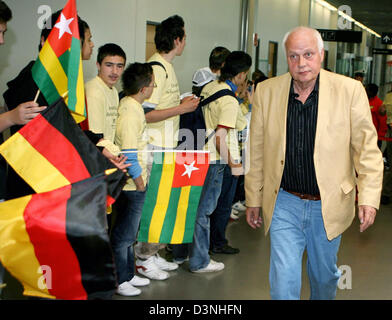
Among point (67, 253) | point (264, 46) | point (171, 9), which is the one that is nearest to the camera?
point (67, 253)

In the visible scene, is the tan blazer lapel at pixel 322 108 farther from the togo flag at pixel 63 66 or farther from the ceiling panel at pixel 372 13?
the ceiling panel at pixel 372 13

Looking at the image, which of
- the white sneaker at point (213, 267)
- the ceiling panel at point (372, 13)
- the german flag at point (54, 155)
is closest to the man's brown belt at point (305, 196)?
the german flag at point (54, 155)

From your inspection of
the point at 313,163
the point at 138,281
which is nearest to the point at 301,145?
the point at 313,163

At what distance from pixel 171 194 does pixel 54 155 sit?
163 centimetres

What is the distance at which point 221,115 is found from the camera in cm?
447

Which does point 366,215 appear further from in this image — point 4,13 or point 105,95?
point 4,13

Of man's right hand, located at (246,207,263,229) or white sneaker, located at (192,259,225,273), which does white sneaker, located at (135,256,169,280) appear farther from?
man's right hand, located at (246,207,263,229)

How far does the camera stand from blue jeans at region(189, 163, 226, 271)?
454 cm

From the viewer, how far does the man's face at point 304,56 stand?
2.91 m

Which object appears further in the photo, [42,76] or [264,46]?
[264,46]

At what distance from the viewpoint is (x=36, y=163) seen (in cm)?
257
